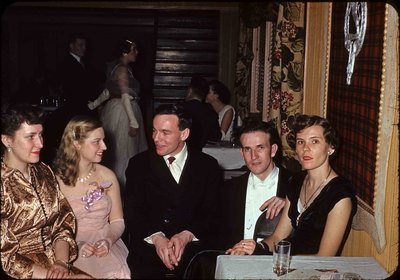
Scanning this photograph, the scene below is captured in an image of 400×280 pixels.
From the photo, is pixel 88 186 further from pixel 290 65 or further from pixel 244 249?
pixel 290 65

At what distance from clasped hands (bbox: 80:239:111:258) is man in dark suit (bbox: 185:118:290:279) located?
2.31 feet

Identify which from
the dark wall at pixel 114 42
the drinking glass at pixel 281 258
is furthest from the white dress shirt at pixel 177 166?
the dark wall at pixel 114 42

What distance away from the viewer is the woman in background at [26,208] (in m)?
2.75

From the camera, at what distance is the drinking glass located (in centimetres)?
244

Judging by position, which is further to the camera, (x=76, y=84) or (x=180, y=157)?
(x=76, y=84)

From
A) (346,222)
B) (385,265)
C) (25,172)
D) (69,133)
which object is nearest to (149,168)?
(69,133)

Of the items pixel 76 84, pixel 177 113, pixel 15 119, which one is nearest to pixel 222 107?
pixel 76 84

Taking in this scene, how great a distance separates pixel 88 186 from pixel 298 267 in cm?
147

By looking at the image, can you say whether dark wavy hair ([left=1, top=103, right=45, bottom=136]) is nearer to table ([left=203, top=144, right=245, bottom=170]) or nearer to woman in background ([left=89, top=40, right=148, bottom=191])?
table ([left=203, top=144, right=245, bottom=170])

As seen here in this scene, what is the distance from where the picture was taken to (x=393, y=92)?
2.64 m

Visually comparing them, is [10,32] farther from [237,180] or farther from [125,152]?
[237,180]

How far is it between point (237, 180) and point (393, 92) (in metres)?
1.17

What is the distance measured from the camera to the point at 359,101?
3.22 metres

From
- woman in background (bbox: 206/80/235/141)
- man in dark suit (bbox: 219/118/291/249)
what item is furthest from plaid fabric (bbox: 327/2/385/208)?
woman in background (bbox: 206/80/235/141)
